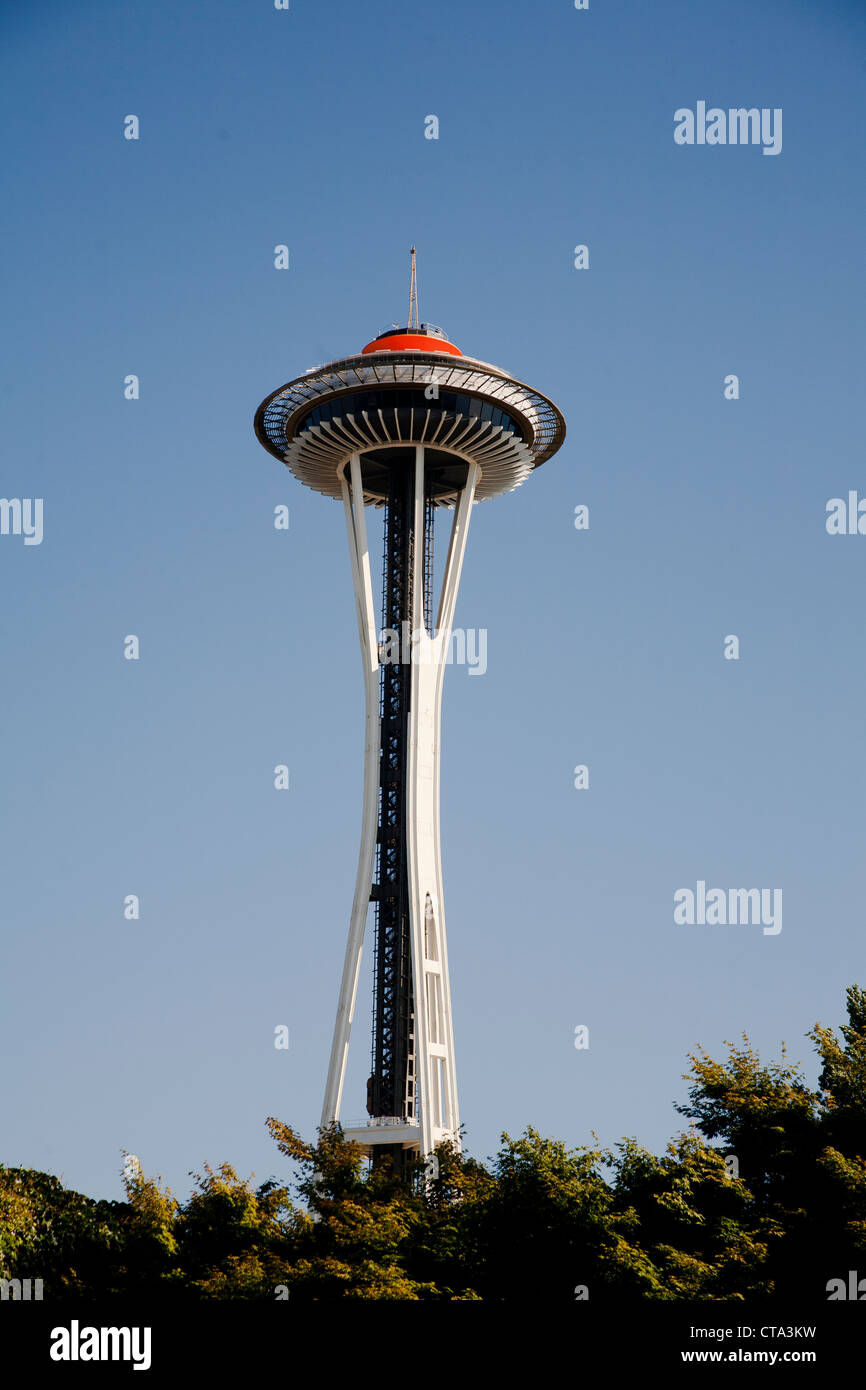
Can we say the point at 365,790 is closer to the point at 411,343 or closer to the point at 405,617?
the point at 405,617

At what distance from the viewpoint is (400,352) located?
82.2 meters

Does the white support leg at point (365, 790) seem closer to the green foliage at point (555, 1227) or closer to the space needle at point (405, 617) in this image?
the space needle at point (405, 617)

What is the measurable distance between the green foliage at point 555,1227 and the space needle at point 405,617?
15.0 m

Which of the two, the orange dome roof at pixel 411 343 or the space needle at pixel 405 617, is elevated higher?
the orange dome roof at pixel 411 343

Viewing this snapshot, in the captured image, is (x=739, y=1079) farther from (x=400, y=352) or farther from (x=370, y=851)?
(x=400, y=352)

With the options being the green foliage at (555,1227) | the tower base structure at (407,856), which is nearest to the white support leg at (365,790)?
the tower base structure at (407,856)

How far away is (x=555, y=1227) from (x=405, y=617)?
37567 millimetres

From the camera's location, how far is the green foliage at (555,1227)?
51531mm

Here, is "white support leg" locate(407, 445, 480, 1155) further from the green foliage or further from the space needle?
the green foliage

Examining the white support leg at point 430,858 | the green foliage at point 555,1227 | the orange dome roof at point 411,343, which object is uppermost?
the orange dome roof at point 411,343

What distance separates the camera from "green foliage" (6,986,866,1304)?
51531 millimetres

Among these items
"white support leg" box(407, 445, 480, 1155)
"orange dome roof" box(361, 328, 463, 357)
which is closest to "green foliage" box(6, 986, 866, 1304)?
"white support leg" box(407, 445, 480, 1155)
